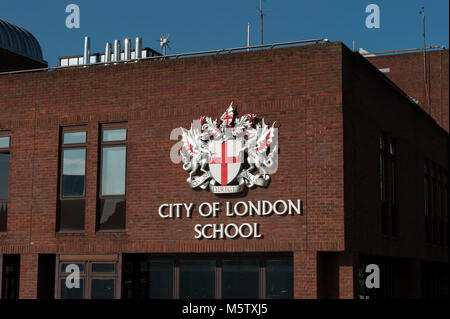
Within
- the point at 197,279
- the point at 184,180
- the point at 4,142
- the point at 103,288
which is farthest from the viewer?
the point at 4,142

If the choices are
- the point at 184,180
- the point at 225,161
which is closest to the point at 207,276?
the point at 184,180

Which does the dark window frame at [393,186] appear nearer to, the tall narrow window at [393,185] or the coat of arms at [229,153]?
the tall narrow window at [393,185]

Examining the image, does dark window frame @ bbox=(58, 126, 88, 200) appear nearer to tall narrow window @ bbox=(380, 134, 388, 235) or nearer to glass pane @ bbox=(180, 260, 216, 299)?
glass pane @ bbox=(180, 260, 216, 299)

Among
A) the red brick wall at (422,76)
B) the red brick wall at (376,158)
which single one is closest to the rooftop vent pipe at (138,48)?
the red brick wall at (422,76)

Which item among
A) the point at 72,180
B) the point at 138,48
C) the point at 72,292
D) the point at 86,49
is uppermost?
the point at 86,49

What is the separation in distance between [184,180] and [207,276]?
2736 mm

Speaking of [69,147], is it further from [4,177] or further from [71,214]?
[4,177]

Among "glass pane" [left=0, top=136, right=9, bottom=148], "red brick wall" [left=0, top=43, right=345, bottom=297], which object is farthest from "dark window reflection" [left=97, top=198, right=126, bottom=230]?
"glass pane" [left=0, top=136, right=9, bottom=148]

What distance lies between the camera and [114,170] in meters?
22.8

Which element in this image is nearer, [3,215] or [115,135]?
[115,135]

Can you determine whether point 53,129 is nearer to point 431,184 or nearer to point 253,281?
point 253,281

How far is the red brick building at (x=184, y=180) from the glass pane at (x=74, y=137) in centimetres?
4

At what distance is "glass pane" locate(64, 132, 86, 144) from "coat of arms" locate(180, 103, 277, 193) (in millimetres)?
3285

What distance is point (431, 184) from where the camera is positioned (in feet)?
99.7
